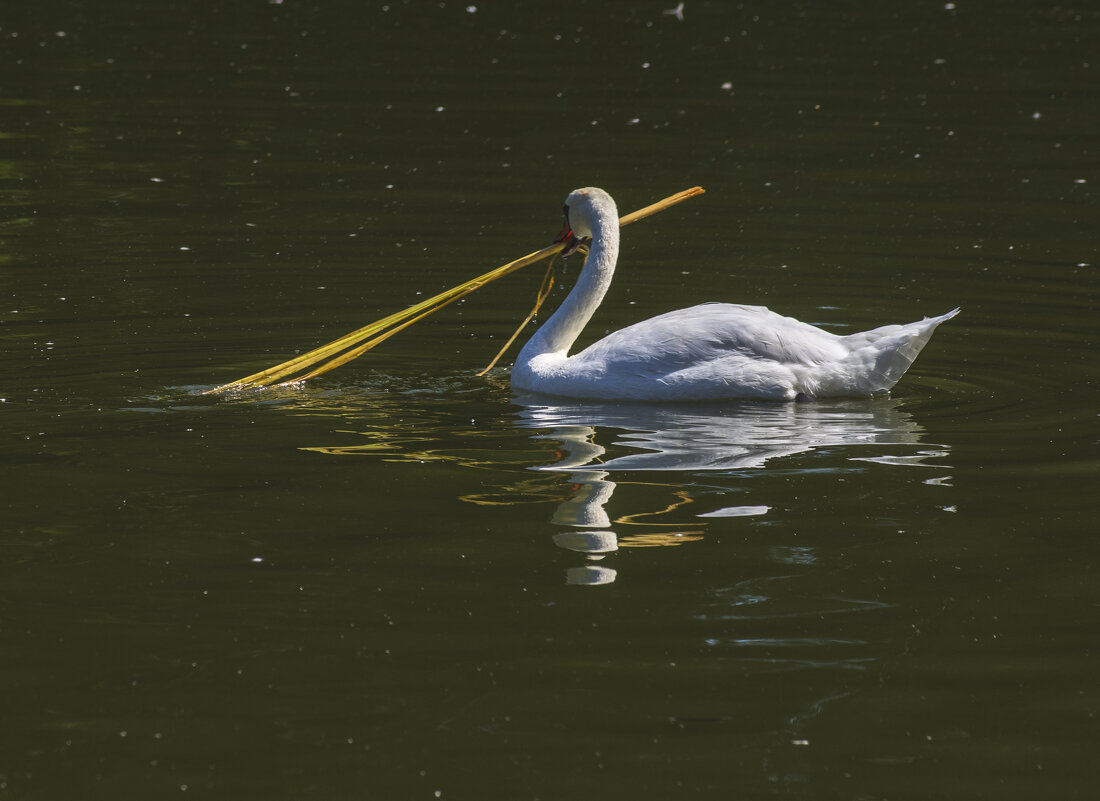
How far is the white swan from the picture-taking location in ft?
28.0

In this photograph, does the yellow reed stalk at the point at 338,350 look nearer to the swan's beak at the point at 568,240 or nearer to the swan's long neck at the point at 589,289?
the swan's long neck at the point at 589,289

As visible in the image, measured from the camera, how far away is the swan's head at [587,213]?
9453 mm

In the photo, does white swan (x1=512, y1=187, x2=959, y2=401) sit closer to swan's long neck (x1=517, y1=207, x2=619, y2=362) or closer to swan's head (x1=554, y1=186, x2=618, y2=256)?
swan's long neck (x1=517, y1=207, x2=619, y2=362)

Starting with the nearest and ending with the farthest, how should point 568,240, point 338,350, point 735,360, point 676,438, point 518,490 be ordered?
point 518,490 → point 676,438 → point 735,360 → point 338,350 → point 568,240

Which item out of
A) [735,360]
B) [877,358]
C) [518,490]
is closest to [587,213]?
[735,360]

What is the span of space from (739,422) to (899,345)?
0.98m

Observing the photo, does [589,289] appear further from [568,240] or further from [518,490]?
[518,490]

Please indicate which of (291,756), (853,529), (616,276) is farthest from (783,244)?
(291,756)

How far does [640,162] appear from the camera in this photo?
16312mm

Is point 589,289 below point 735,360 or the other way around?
the other way around

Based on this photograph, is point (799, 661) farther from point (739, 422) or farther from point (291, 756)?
point (739, 422)

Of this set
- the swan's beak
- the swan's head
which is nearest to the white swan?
the swan's head

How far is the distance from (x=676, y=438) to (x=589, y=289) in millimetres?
1874

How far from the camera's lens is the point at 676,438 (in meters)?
7.88
